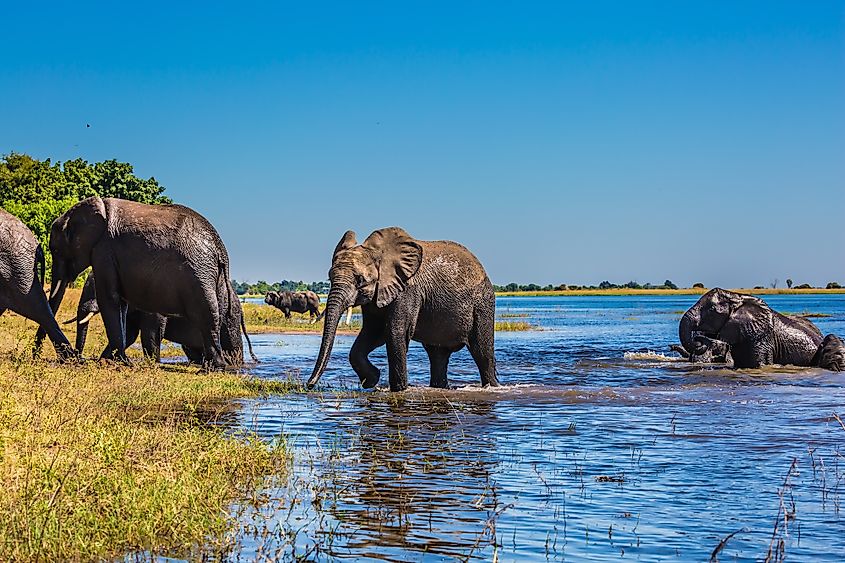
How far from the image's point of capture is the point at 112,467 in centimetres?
830

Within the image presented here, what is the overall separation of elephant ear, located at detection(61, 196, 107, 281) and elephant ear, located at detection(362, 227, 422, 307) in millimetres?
4201

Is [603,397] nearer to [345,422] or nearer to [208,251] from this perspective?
[345,422]

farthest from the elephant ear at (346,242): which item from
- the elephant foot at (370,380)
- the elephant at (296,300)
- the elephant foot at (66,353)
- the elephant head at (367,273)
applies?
the elephant at (296,300)

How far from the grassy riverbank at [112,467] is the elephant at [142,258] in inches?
106

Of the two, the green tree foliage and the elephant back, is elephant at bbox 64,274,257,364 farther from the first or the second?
the green tree foliage

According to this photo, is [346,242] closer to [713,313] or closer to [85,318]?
[85,318]

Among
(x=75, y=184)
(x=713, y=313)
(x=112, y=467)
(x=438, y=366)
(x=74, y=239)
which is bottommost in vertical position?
(x=112, y=467)

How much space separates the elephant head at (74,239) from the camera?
54.1 ft

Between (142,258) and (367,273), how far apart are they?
3.70m

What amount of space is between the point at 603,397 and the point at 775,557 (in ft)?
33.6

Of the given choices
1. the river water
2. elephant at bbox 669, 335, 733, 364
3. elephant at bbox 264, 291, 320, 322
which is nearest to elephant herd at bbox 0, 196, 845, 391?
the river water

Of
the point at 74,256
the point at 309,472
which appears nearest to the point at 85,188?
the point at 74,256

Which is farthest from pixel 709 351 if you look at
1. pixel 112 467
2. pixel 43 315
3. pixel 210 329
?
pixel 112 467

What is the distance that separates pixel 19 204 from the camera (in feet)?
181
